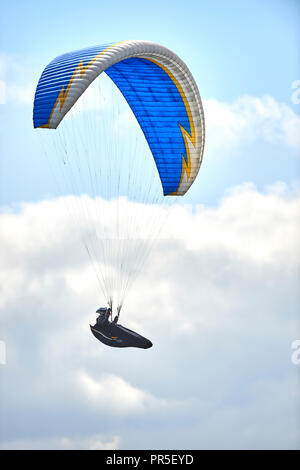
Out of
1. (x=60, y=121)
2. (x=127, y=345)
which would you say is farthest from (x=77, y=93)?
(x=127, y=345)

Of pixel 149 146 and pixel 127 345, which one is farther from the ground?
pixel 149 146

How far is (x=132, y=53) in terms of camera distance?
28.4 metres

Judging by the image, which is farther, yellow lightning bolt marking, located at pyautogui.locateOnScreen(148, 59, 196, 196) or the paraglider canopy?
yellow lightning bolt marking, located at pyautogui.locateOnScreen(148, 59, 196, 196)

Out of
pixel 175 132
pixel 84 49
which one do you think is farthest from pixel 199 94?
pixel 84 49

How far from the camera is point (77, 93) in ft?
88.2

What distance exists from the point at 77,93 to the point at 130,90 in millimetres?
3852

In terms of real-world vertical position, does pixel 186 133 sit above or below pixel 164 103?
below

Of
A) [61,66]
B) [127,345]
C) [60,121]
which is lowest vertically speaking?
[127,345]

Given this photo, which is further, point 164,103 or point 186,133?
point 186,133

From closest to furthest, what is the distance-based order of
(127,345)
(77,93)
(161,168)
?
(77,93) < (127,345) < (161,168)

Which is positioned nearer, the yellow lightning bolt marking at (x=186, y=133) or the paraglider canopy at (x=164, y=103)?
the paraglider canopy at (x=164, y=103)

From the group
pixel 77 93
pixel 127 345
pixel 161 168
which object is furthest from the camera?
pixel 161 168

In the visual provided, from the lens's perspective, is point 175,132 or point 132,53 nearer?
point 132,53

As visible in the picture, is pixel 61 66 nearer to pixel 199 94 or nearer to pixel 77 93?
pixel 77 93
